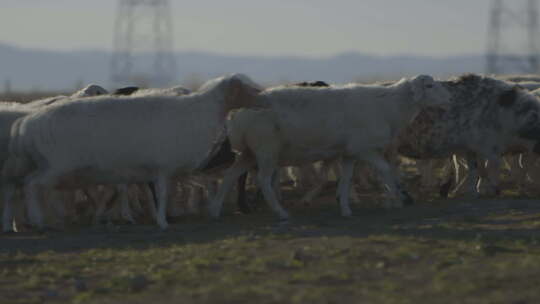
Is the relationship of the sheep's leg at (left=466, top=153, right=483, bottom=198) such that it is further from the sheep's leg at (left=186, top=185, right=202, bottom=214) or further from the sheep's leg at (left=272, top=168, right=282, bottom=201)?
the sheep's leg at (left=186, top=185, right=202, bottom=214)

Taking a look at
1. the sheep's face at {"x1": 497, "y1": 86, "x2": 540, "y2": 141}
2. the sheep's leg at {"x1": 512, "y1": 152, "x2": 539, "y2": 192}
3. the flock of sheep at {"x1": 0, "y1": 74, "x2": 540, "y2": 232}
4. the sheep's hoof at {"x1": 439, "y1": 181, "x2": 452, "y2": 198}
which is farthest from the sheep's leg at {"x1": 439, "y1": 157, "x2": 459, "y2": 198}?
the sheep's face at {"x1": 497, "y1": 86, "x2": 540, "y2": 141}

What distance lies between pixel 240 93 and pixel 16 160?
10.2ft

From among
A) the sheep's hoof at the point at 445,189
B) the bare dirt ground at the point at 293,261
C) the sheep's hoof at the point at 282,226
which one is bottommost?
the sheep's hoof at the point at 445,189

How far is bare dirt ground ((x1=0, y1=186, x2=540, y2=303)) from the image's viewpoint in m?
9.18

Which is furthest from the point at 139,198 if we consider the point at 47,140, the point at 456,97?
the point at 456,97

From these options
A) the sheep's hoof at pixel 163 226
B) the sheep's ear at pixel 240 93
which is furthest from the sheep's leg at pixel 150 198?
the sheep's ear at pixel 240 93

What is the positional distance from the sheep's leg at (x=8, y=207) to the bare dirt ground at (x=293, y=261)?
40cm

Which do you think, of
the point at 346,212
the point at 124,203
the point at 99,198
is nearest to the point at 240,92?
the point at 346,212

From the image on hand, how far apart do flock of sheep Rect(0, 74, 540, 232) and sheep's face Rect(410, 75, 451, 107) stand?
18 mm

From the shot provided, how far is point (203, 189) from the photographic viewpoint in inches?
691

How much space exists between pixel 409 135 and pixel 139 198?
4.45 m

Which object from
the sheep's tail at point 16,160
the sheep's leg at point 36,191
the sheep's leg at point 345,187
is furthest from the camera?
the sheep's leg at point 345,187

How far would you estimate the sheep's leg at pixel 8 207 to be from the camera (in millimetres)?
14414

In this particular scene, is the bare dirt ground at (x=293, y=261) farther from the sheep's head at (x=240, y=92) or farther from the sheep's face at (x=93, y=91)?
the sheep's face at (x=93, y=91)
